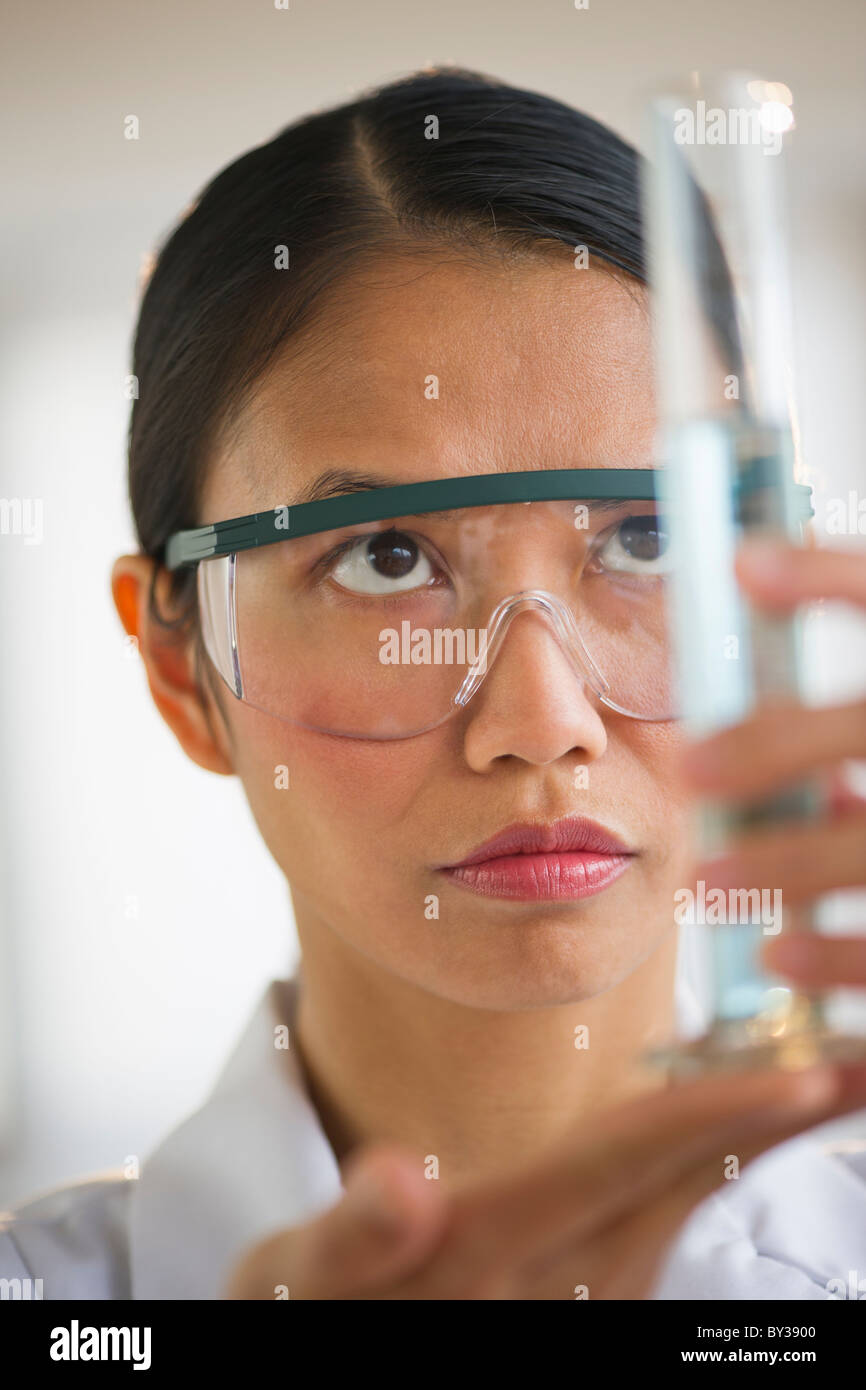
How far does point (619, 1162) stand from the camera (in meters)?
0.62

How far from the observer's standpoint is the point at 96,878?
3584 millimetres

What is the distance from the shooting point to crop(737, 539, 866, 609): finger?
2.03 feet

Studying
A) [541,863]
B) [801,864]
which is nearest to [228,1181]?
[541,863]

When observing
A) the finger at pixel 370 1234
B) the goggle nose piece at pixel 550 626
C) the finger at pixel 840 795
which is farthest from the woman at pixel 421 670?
the finger at pixel 840 795

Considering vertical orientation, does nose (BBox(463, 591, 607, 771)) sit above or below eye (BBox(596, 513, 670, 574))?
below

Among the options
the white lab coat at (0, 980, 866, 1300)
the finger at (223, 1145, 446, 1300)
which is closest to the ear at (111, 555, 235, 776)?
the white lab coat at (0, 980, 866, 1300)

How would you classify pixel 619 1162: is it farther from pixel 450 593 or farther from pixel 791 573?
pixel 450 593

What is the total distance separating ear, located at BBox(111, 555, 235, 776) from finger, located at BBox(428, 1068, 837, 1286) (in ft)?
2.46

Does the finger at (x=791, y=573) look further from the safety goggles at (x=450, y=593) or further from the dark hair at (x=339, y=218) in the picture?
the dark hair at (x=339, y=218)

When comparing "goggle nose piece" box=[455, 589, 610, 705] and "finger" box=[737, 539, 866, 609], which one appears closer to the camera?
"finger" box=[737, 539, 866, 609]

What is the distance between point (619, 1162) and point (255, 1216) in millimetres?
716

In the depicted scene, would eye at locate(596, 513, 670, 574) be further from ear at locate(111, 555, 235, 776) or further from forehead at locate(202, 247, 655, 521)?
ear at locate(111, 555, 235, 776)

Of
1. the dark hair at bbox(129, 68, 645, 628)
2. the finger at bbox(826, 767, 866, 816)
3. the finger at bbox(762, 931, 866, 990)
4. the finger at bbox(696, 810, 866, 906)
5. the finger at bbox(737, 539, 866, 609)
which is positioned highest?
the dark hair at bbox(129, 68, 645, 628)
